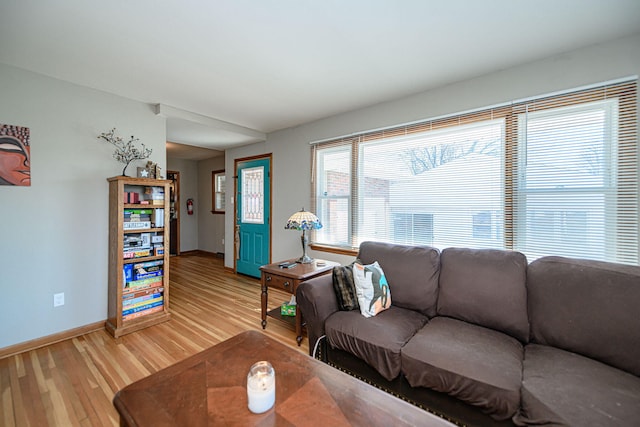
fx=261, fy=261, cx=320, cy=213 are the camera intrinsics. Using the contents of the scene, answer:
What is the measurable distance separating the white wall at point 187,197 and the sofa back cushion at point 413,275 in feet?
18.7

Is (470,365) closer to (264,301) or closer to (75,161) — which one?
(264,301)

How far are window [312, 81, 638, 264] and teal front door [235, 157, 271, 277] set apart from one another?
1586 mm

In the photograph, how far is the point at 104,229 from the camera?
8.86 feet

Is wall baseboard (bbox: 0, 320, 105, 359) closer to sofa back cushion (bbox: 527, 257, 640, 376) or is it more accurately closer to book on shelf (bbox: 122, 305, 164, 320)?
book on shelf (bbox: 122, 305, 164, 320)

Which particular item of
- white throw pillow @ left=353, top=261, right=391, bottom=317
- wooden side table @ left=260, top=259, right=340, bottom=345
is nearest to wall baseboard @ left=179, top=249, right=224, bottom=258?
wooden side table @ left=260, top=259, right=340, bottom=345

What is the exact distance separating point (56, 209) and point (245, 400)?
269 centimetres

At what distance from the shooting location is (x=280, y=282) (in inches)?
99.2

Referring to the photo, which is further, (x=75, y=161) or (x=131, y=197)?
(x=131, y=197)

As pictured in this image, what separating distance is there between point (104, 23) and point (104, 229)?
6.28 ft

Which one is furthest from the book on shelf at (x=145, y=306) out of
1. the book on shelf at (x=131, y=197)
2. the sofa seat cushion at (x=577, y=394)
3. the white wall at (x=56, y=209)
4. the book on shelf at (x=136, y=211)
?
the sofa seat cushion at (x=577, y=394)

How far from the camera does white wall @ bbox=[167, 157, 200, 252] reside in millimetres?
6395

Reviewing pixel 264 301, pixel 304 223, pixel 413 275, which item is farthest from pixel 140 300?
pixel 413 275

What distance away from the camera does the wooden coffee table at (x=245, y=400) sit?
35.2 inches

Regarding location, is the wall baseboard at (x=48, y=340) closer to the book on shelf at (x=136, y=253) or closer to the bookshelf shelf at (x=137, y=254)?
the bookshelf shelf at (x=137, y=254)
